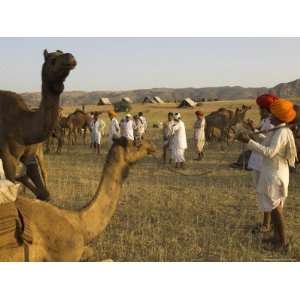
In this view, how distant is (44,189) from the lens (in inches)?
289

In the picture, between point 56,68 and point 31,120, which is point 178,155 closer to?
point 31,120

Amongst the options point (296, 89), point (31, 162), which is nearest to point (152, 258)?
point (31, 162)

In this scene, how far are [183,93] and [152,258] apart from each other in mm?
136292

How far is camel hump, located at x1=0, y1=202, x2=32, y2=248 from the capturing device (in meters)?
3.72

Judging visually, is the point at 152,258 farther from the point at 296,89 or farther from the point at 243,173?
the point at 296,89

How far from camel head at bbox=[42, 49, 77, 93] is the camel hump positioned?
8.52ft

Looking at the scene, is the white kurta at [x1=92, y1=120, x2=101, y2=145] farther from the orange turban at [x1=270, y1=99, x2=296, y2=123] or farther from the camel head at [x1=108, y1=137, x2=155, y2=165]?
the camel head at [x1=108, y1=137, x2=155, y2=165]

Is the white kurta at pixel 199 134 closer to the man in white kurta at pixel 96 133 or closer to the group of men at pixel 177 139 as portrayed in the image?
the group of men at pixel 177 139

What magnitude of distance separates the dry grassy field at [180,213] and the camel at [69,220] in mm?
847

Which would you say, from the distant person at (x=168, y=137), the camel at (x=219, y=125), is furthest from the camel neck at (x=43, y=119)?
the camel at (x=219, y=125)

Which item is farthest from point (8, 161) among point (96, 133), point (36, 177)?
point (96, 133)

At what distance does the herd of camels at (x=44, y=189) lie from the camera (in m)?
3.81

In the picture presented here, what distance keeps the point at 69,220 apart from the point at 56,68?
2.44m

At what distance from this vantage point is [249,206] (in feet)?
29.2
